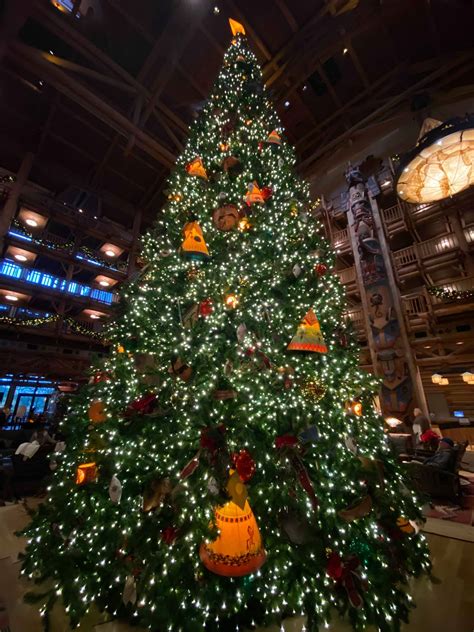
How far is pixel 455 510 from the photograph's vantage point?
3.91 m

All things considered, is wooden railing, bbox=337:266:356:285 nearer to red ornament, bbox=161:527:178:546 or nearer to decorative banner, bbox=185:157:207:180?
decorative banner, bbox=185:157:207:180

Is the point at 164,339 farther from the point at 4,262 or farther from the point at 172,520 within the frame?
the point at 4,262

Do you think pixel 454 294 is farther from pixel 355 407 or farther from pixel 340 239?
pixel 355 407

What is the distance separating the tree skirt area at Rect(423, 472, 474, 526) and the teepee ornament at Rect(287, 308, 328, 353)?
3.50 metres

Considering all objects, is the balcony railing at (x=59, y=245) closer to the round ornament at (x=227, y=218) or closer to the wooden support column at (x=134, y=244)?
the wooden support column at (x=134, y=244)

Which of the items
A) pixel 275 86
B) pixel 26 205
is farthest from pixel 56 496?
pixel 26 205

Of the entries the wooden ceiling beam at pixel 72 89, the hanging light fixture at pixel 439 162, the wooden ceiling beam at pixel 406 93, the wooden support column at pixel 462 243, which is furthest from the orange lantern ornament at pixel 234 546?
the wooden ceiling beam at pixel 406 93

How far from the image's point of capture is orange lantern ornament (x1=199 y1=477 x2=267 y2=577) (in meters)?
1.51

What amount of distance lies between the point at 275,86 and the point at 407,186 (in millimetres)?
6332

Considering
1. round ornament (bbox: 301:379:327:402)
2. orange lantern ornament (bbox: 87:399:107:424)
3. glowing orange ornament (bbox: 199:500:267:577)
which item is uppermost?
round ornament (bbox: 301:379:327:402)

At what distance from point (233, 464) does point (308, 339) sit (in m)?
1.18

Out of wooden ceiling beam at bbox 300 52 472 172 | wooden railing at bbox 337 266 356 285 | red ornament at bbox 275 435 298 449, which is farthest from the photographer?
wooden railing at bbox 337 266 356 285

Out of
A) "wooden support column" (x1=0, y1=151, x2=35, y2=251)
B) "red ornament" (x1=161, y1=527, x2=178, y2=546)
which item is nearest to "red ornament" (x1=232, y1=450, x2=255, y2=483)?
"red ornament" (x1=161, y1=527, x2=178, y2=546)

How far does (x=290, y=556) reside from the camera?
5.87 feet
